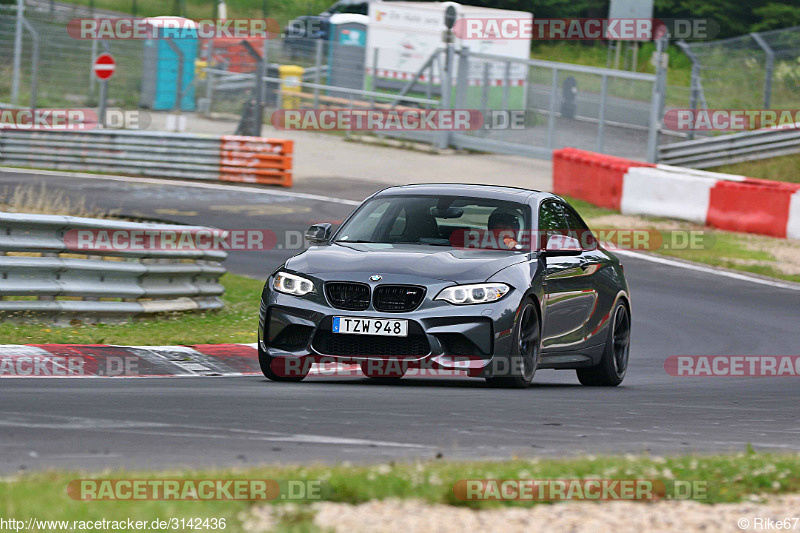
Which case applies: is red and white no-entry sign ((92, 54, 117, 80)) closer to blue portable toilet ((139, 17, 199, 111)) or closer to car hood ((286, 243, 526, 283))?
blue portable toilet ((139, 17, 199, 111))

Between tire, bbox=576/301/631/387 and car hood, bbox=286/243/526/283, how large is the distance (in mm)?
1627

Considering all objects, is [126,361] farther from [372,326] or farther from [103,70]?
[103,70]

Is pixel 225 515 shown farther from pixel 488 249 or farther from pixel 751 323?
pixel 751 323

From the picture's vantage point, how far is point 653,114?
28422 mm

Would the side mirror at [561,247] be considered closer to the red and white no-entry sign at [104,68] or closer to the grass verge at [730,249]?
the grass verge at [730,249]

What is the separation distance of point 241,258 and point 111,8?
3855 centimetres

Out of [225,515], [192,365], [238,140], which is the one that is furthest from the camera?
[238,140]

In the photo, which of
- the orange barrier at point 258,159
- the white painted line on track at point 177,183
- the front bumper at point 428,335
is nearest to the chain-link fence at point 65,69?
the white painted line on track at point 177,183

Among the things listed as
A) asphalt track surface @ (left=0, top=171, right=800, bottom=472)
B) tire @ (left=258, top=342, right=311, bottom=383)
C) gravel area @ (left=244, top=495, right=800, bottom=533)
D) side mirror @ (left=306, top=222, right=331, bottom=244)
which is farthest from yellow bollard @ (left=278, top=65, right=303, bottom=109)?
gravel area @ (left=244, top=495, right=800, bottom=533)

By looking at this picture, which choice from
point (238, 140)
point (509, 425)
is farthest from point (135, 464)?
point (238, 140)

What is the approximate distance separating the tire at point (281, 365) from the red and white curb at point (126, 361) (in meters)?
0.95

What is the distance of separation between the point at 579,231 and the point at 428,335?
2.70 m

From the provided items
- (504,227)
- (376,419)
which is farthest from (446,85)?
(376,419)

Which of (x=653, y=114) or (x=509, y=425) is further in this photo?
(x=653, y=114)
